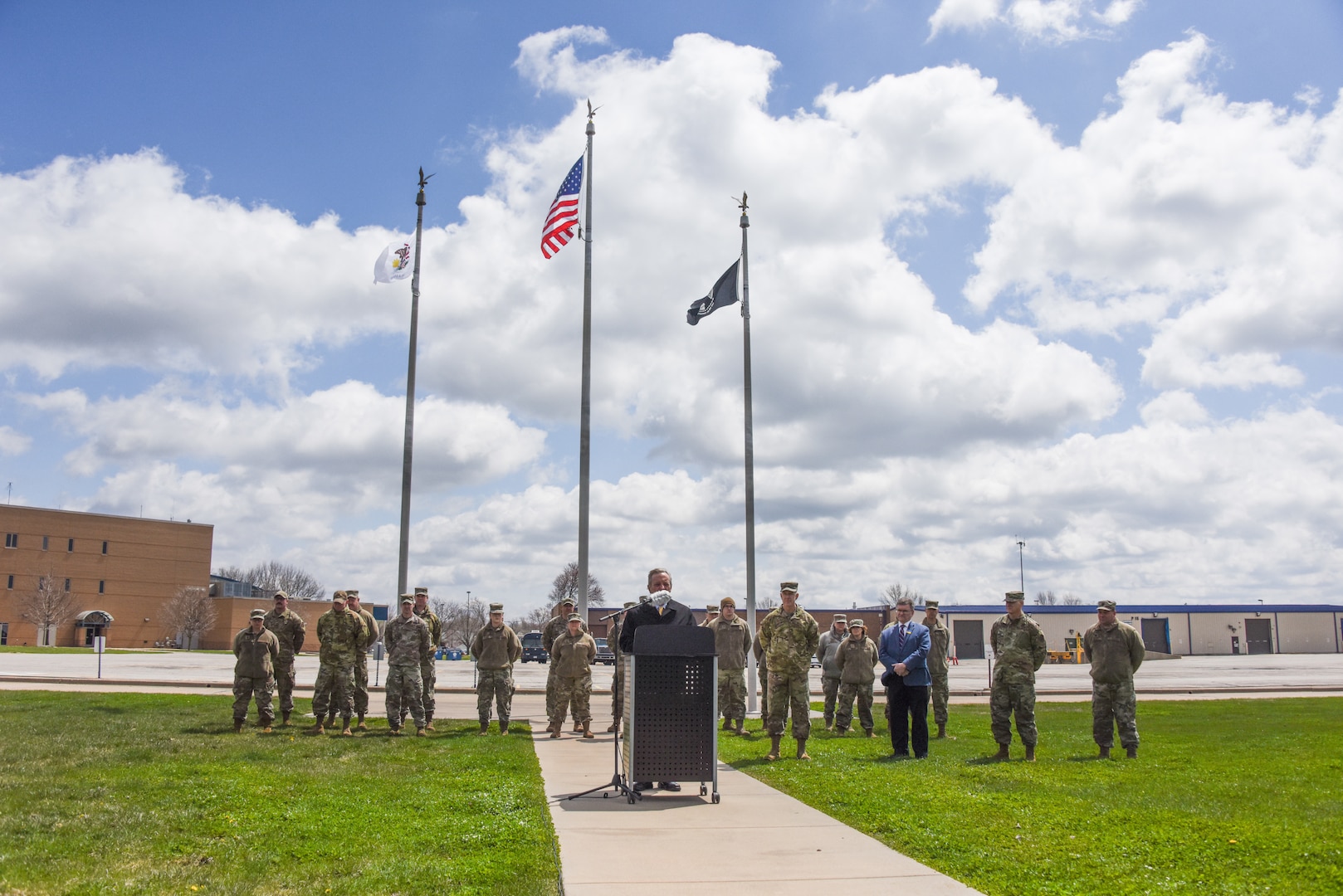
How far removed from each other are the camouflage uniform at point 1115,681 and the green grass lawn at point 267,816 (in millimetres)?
6974

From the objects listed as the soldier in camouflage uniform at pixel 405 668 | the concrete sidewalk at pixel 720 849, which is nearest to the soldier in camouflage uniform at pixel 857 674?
the concrete sidewalk at pixel 720 849

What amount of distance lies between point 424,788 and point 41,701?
14.9 meters

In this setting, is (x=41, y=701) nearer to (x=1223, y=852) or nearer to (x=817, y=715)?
(x=817, y=715)

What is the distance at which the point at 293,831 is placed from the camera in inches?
289

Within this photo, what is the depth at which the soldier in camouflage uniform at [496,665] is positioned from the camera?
15391 mm

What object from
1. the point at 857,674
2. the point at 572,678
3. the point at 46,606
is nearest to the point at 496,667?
the point at 572,678

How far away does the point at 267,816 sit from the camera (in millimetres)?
7863

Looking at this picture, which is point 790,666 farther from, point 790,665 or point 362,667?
point 362,667

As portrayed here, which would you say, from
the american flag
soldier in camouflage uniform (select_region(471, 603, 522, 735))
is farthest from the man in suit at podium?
the american flag

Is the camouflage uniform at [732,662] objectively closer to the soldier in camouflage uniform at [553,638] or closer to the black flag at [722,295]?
the soldier in camouflage uniform at [553,638]

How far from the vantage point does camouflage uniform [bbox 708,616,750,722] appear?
1572 centimetres

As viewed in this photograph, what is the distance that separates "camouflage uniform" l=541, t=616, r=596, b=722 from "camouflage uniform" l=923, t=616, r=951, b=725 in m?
5.31


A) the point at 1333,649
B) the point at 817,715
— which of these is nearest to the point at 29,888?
the point at 817,715

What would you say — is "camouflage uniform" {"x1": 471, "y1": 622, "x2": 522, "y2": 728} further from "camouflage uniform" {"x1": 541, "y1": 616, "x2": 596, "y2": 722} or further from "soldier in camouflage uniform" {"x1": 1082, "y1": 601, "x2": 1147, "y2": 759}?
"soldier in camouflage uniform" {"x1": 1082, "y1": 601, "x2": 1147, "y2": 759}
